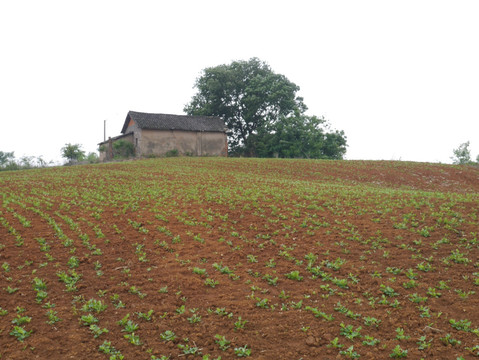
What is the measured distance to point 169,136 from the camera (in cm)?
3747

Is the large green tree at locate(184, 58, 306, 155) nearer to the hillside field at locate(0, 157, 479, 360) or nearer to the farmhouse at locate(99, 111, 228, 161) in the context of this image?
the farmhouse at locate(99, 111, 228, 161)

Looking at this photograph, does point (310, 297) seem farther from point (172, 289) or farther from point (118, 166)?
point (118, 166)

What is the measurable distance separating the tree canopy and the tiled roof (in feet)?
20.1

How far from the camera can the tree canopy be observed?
4034 centimetres

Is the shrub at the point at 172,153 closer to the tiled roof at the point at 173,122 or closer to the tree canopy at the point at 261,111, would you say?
the tiled roof at the point at 173,122

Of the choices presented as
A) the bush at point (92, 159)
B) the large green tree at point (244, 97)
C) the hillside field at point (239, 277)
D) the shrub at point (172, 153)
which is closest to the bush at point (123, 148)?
the bush at point (92, 159)

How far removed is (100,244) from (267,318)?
4.68 metres

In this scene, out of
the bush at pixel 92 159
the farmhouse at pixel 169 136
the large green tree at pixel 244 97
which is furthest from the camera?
the large green tree at pixel 244 97

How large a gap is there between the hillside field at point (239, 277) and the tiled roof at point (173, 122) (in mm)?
25007

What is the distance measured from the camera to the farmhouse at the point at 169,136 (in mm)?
36312

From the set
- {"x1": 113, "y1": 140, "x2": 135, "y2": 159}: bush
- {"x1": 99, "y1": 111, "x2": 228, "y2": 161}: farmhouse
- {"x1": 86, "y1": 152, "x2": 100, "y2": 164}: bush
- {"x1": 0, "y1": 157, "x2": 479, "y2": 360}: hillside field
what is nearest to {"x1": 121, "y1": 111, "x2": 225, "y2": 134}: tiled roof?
{"x1": 99, "y1": 111, "x2": 228, "y2": 161}: farmhouse

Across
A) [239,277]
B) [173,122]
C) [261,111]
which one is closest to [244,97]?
[261,111]

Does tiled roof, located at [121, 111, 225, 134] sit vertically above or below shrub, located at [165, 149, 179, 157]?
above

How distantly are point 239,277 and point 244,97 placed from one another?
43.3 metres
